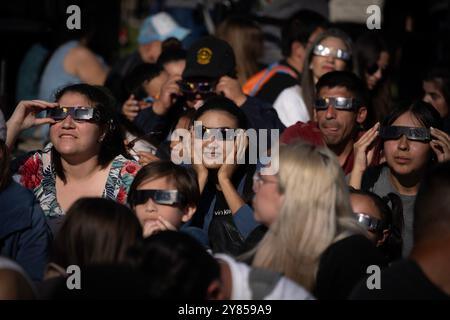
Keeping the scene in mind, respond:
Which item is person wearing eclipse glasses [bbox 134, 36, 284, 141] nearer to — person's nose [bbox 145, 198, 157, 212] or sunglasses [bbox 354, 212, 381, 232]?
person's nose [bbox 145, 198, 157, 212]

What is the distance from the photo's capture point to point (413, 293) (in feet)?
11.8

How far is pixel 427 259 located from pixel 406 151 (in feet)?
6.89

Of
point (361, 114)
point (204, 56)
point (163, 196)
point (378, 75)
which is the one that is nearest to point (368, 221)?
point (163, 196)

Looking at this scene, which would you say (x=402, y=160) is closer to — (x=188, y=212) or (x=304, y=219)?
(x=188, y=212)

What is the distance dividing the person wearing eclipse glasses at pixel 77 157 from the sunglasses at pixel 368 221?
147cm

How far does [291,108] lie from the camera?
23.6 ft

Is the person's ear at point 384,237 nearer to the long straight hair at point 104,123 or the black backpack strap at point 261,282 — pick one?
the black backpack strap at point 261,282

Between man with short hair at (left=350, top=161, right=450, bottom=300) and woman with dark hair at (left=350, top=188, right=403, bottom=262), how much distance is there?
747mm

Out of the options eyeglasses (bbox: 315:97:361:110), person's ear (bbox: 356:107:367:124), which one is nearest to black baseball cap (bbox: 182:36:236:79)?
eyeglasses (bbox: 315:97:361:110)

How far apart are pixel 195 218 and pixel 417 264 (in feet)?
7.08

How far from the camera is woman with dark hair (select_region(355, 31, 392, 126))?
773 cm

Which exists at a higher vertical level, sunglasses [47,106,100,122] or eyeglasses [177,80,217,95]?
eyeglasses [177,80,217,95]
